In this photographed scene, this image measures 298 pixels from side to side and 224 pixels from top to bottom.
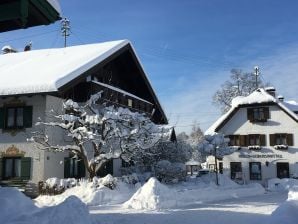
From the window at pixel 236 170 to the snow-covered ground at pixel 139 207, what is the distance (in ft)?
40.8

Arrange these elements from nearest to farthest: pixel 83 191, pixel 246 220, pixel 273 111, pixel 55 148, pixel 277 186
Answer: pixel 246 220 < pixel 83 191 < pixel 55 148 < pixel 277 186 < pixel 273 111

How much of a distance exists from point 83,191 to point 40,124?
14.8ft

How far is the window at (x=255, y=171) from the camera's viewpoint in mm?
38812

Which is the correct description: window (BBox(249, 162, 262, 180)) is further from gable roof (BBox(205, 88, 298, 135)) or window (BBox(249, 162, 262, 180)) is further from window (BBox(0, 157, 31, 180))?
window (BBox(0, 157, 31, 180))

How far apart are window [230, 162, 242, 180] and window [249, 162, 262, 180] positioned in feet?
3.21

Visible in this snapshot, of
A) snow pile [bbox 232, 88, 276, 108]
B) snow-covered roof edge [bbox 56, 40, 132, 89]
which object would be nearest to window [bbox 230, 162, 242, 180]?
snow pile [bbox 232, 88, 276, 108]

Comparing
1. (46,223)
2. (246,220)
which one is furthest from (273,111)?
(46,223)

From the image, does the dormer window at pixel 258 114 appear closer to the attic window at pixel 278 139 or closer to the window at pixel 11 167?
the attic window at pixel 278 139

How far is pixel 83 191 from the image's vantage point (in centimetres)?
1936

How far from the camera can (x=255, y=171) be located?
128ft

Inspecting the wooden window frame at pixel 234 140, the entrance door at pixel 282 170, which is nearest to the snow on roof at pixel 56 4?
the entrance door at pixel 282 170

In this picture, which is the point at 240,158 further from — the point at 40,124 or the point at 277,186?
the point at 40,124

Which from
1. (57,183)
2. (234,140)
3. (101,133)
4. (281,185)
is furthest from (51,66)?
(234,140)

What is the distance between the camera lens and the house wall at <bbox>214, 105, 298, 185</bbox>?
37.7 m
